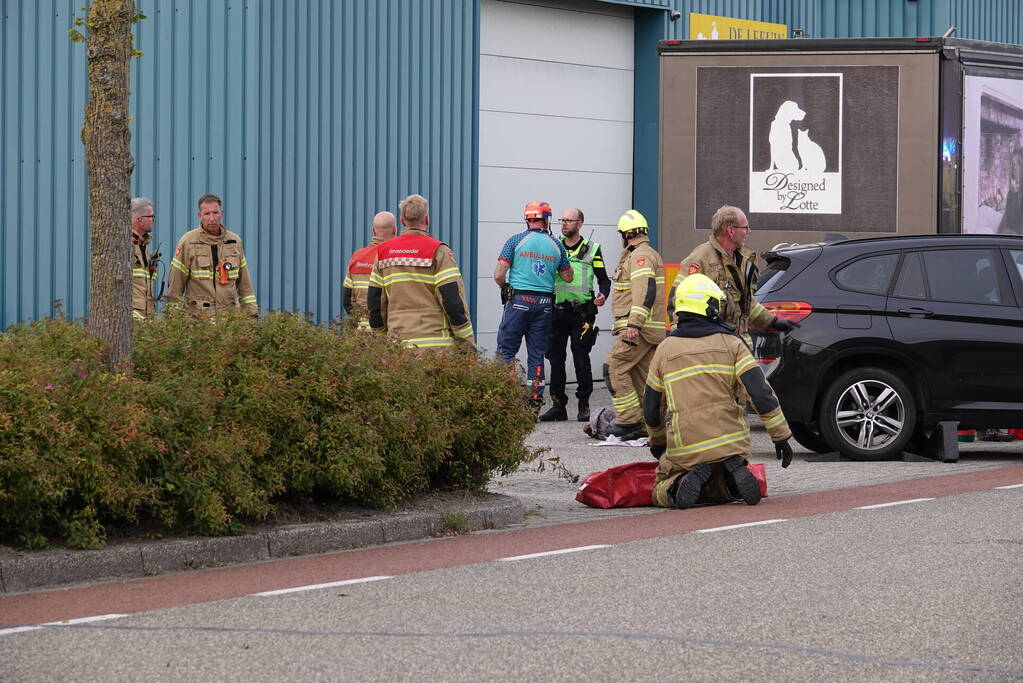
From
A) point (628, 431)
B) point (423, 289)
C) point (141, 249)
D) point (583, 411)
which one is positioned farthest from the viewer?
point (583, 411)

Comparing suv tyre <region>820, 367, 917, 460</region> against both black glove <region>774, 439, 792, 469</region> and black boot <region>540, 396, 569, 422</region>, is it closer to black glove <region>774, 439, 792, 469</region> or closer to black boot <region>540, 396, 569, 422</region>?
black glove <region>774, 439, 792, 469</region>

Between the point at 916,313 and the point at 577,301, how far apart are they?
405cm

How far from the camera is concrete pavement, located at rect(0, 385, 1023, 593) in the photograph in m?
7.68

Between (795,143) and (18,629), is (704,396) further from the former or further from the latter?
(795,143)

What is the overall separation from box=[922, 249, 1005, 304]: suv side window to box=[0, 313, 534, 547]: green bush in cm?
430

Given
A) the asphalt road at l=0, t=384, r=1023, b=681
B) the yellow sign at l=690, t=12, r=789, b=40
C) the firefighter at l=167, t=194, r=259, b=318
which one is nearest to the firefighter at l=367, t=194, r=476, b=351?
the firefighter at l=167, t=194, r=259, b=318

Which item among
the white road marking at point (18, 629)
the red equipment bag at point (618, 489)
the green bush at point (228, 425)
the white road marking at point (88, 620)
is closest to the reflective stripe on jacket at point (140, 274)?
the green bush at point (228, 425)

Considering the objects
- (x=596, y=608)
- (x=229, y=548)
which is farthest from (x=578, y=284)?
(x=596, y=608)

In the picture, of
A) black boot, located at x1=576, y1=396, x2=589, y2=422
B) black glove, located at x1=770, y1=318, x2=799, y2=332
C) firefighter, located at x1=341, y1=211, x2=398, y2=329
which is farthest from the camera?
black boot, located at x1=576, y1=396, x2=589, y2=422

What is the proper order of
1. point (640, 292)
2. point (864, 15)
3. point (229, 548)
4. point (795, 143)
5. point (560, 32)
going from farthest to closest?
point (864, 15) < point (560, 32) < point (795, 143) < point (640, 292) < point (229, 548)

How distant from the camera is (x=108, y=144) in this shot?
30.0 ft

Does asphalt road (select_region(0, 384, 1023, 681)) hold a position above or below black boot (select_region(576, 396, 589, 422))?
below

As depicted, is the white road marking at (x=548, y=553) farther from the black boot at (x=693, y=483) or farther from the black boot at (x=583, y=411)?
the black boot at (x=583, y=411)

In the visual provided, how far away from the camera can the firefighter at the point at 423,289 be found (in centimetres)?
1134
